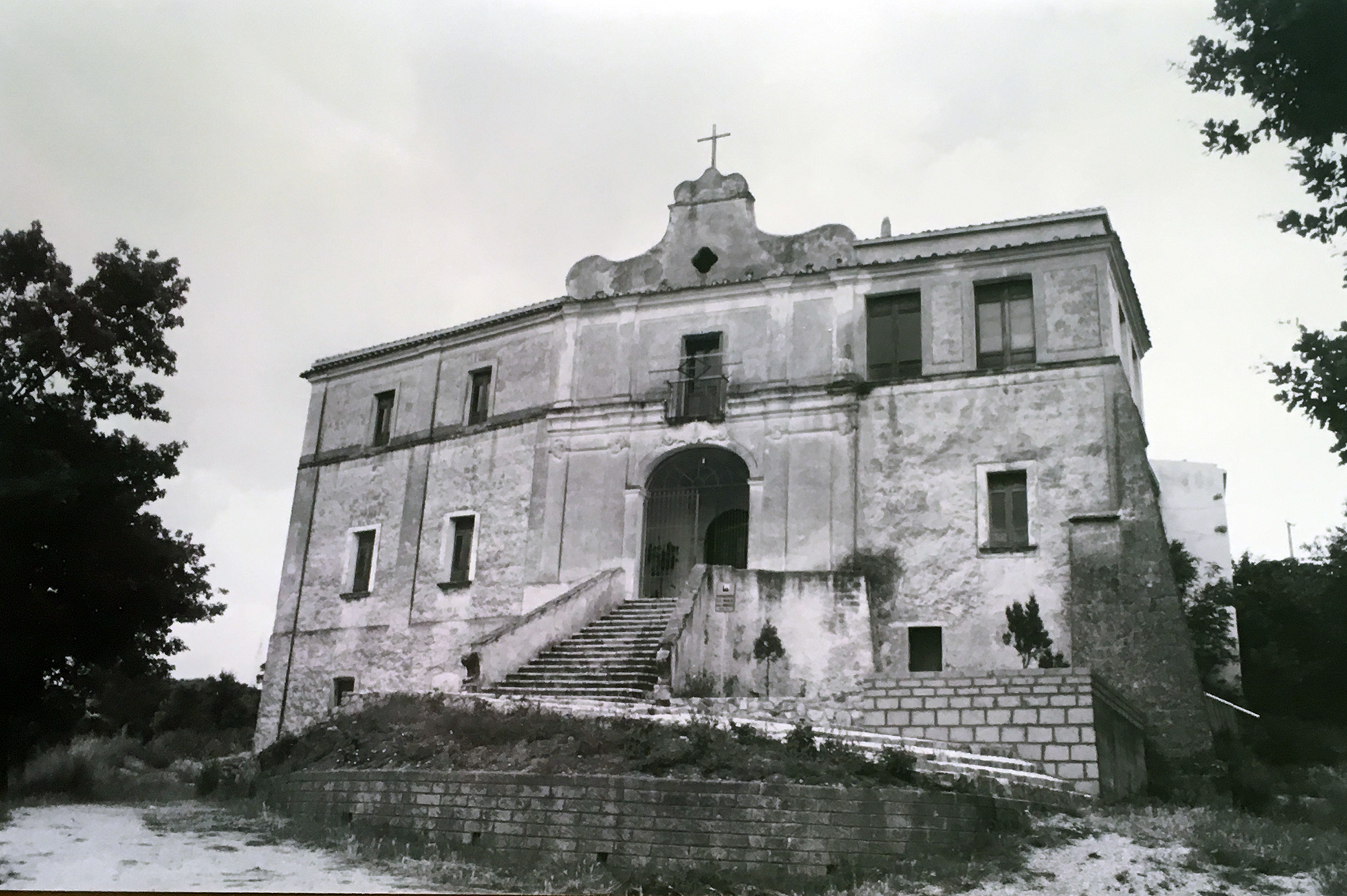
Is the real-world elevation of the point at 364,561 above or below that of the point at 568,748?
above

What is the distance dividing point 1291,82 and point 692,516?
10966mm

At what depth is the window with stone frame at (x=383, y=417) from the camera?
23250mm

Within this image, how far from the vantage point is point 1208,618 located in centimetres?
1806

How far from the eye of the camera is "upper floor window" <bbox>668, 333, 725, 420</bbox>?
19.4m

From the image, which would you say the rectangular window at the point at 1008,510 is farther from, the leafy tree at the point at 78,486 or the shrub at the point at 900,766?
the leafy tree at the point at 78,486

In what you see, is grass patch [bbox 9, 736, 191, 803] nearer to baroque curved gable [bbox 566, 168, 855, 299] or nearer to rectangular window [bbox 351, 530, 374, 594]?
rectangular window [bbox 351, 530, 374, 594]

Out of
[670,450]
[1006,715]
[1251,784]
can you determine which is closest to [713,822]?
[1006,715]

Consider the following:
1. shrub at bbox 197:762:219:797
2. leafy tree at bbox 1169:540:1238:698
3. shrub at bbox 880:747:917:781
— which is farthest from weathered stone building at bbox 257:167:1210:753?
shrub at bbox 880:747:917:781

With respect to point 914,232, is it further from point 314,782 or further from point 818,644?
point 314,782

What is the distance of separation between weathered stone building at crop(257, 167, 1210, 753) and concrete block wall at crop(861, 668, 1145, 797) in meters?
3.26

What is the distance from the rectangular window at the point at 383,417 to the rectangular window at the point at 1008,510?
11904mm

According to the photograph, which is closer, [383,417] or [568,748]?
[568,748]

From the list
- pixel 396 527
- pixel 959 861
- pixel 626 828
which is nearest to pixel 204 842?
pixel 626 828

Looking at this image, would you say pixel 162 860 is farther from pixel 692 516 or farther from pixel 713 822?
pixel 692 516
